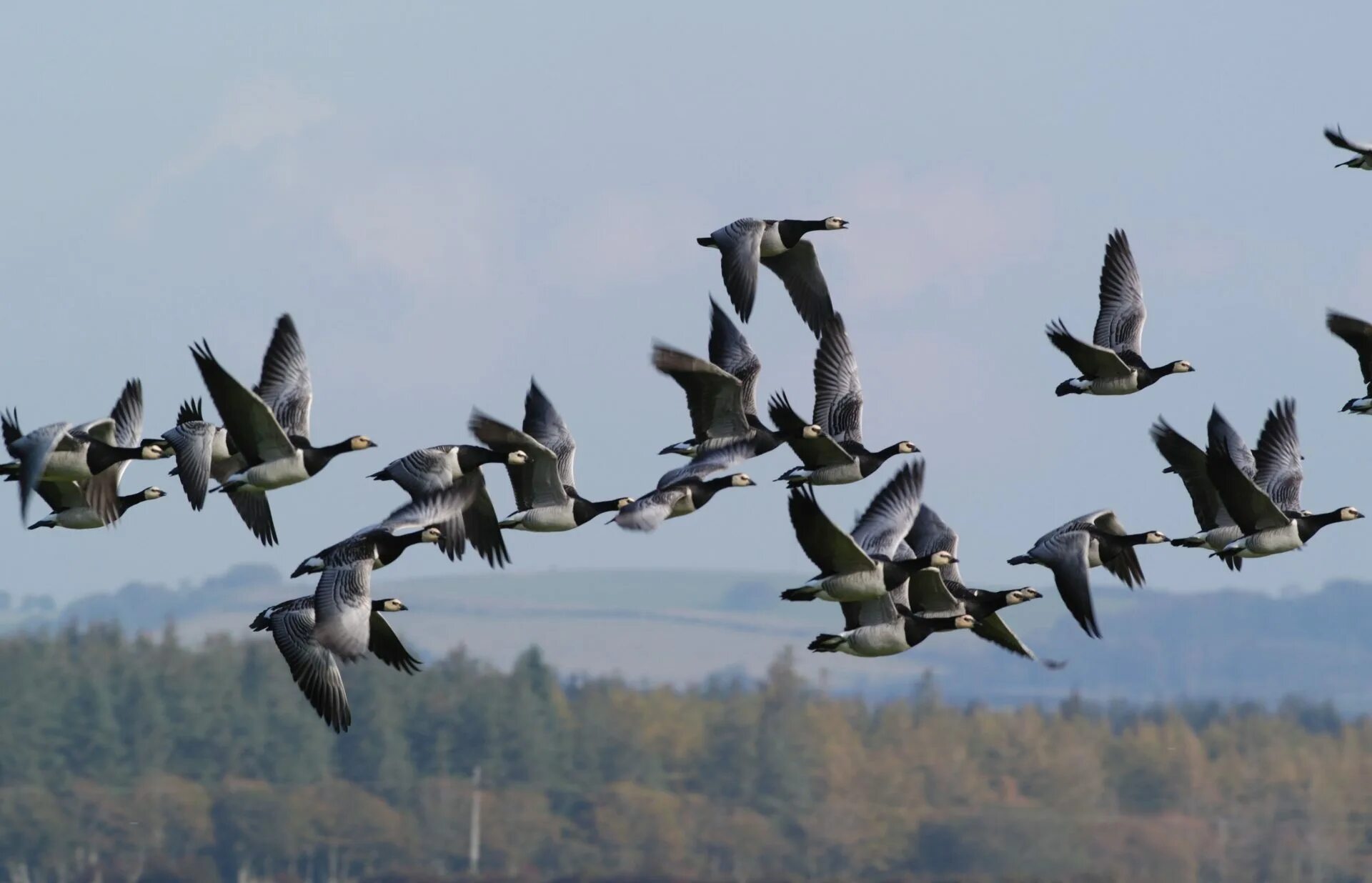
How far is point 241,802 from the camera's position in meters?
125

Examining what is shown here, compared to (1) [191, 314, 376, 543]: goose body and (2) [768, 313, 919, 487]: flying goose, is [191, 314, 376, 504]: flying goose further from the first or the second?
(2) [768, 313, 919, 487]: flying goose

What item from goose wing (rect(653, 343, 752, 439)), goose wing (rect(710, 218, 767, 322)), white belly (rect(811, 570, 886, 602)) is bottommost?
white belly (rect(811, 570, 886, 602))

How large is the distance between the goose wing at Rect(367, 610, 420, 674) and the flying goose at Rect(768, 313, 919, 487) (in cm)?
593

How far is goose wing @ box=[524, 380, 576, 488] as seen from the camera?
1320 inches

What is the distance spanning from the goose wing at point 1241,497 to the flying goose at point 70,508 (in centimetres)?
1419

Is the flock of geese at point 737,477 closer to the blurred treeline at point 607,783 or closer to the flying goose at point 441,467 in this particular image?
the flying goose at point 441,467

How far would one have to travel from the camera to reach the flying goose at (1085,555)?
2914 centimetres

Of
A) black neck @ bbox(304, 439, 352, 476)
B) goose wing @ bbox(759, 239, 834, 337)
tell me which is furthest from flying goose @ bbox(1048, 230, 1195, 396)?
black neck @ bbox(304, 439, 352, 476)

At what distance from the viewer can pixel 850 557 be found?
27.8 metres

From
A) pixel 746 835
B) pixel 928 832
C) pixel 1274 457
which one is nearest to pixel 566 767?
pixel 746 835

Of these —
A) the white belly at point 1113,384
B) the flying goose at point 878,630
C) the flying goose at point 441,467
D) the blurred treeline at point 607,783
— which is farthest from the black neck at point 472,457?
the blurred treeline at point 607,783

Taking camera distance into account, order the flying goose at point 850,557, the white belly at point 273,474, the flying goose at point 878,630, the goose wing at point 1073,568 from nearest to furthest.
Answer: the flying goose at point 850,557 → the goose wing at point 1073,568 → the flying goose at point 878,630 → the white belly at point 273,474

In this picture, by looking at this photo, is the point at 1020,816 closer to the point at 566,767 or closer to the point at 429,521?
the point at 566,767

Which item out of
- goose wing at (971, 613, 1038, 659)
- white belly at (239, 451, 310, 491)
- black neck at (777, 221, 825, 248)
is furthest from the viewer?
black neck at (777, 221, 825, 248)
